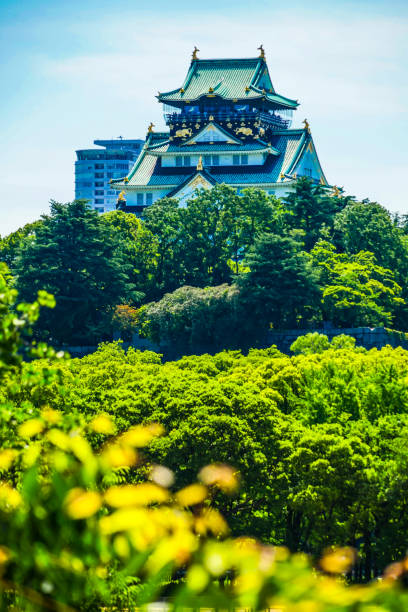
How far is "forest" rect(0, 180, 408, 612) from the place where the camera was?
16.9ft

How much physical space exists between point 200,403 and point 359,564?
6.85 m

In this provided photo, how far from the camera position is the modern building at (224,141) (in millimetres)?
88875

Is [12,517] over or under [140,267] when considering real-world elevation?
under

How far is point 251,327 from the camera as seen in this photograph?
61969 mm

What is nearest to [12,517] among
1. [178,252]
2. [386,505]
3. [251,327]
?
[386,505]

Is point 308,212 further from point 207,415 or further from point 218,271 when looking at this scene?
point 207,415

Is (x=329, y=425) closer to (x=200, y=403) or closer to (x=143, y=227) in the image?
(x=200, y=403)

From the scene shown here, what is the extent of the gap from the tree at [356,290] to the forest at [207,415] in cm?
16

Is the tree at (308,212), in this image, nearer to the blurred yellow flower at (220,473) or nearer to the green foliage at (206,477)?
the green foliage at (206,477)

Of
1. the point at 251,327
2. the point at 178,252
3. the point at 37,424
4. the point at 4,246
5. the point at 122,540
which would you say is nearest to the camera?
the point at 122,540

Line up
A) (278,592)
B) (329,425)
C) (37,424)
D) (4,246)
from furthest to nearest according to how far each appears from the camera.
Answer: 1. (4,246)
2. (329,425)
3. (37,424)
4. (278,592)

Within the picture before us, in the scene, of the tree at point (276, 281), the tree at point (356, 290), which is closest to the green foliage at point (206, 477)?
the tree at point (276, 281)

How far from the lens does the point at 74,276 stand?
65.2 m

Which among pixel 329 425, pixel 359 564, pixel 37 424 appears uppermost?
pixel 37 424
